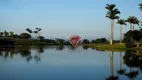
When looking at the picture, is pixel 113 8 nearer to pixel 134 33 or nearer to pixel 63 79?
pixel 134 33

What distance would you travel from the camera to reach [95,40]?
198 meters

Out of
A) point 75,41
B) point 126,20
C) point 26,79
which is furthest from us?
point 126,20

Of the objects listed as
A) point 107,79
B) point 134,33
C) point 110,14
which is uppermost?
point 110,14

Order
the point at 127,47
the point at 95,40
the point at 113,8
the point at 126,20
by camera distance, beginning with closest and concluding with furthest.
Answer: the point at 127,47 < the point at 113,8 < the point at 126,20 < the point at 95,40

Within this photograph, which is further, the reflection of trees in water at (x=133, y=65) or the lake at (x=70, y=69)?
the reflection of trees in water at (x=133, y=65)

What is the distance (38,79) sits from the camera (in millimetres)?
22578

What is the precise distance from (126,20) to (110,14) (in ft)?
79.9

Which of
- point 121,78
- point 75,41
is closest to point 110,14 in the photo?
point 75,41

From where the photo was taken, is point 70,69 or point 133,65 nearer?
point 70,69

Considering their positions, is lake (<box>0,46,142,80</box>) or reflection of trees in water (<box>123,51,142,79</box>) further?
reflection of trees in water (<box>123,51,142,79</box>)

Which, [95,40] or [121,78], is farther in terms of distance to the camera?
[95,40]

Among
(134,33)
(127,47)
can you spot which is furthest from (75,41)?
(134,33)

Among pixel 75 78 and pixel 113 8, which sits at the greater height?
pixel 113 8

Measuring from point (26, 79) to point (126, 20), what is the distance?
10765 cm
